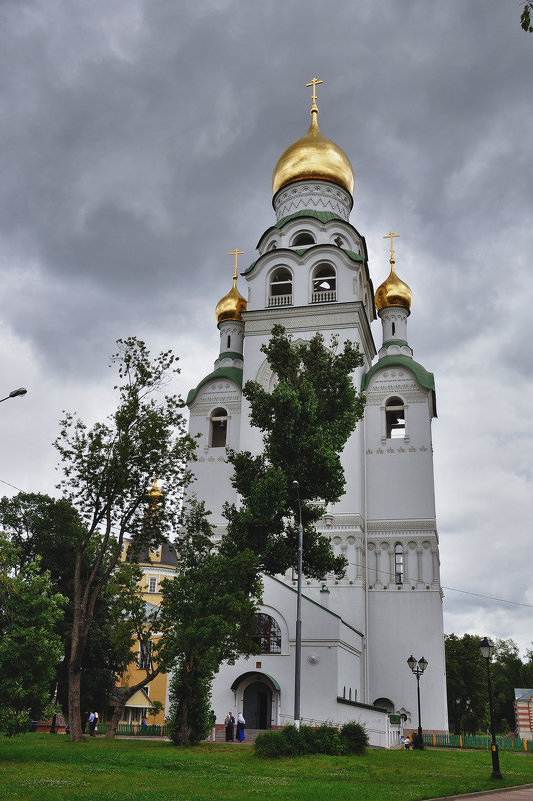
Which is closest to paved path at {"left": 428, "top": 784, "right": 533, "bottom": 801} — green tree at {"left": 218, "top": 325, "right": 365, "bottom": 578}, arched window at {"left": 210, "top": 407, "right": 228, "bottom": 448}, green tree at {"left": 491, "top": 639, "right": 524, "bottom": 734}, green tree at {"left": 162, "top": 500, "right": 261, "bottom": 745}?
green tree at {"left": 162, "top": 500, "right": 261, "bottom": 745}

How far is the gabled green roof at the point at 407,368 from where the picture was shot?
28688 millimetres

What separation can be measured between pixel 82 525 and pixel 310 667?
25.5 feet

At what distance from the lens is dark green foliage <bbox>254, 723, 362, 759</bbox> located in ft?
42.6

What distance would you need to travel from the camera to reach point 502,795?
9891 mm

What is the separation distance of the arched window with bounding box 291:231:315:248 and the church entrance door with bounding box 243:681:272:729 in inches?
709

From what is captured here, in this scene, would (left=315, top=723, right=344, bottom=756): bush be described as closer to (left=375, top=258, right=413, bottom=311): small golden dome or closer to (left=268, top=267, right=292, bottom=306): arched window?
(left=268, top=267, right=292, bottom=306): arched window

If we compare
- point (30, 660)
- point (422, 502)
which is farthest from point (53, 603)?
point (422, 502)

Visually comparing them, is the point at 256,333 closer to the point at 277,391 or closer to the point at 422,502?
the point at 422,502

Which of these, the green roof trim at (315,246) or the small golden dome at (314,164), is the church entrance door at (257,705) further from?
the small golden dome at (314,164)

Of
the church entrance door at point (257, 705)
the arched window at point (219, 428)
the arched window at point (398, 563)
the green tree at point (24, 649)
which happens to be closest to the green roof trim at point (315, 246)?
the arched window at point (219, 428)

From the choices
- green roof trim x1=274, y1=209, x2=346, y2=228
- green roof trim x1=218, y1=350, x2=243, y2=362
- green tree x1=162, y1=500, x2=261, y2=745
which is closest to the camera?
green tree x1=162, y1=500, x2=261, y2=745

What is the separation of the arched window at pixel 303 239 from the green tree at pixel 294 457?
13964 millimetres

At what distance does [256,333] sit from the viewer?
29703 millimetres

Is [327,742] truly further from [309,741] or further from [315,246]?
[315,246]
